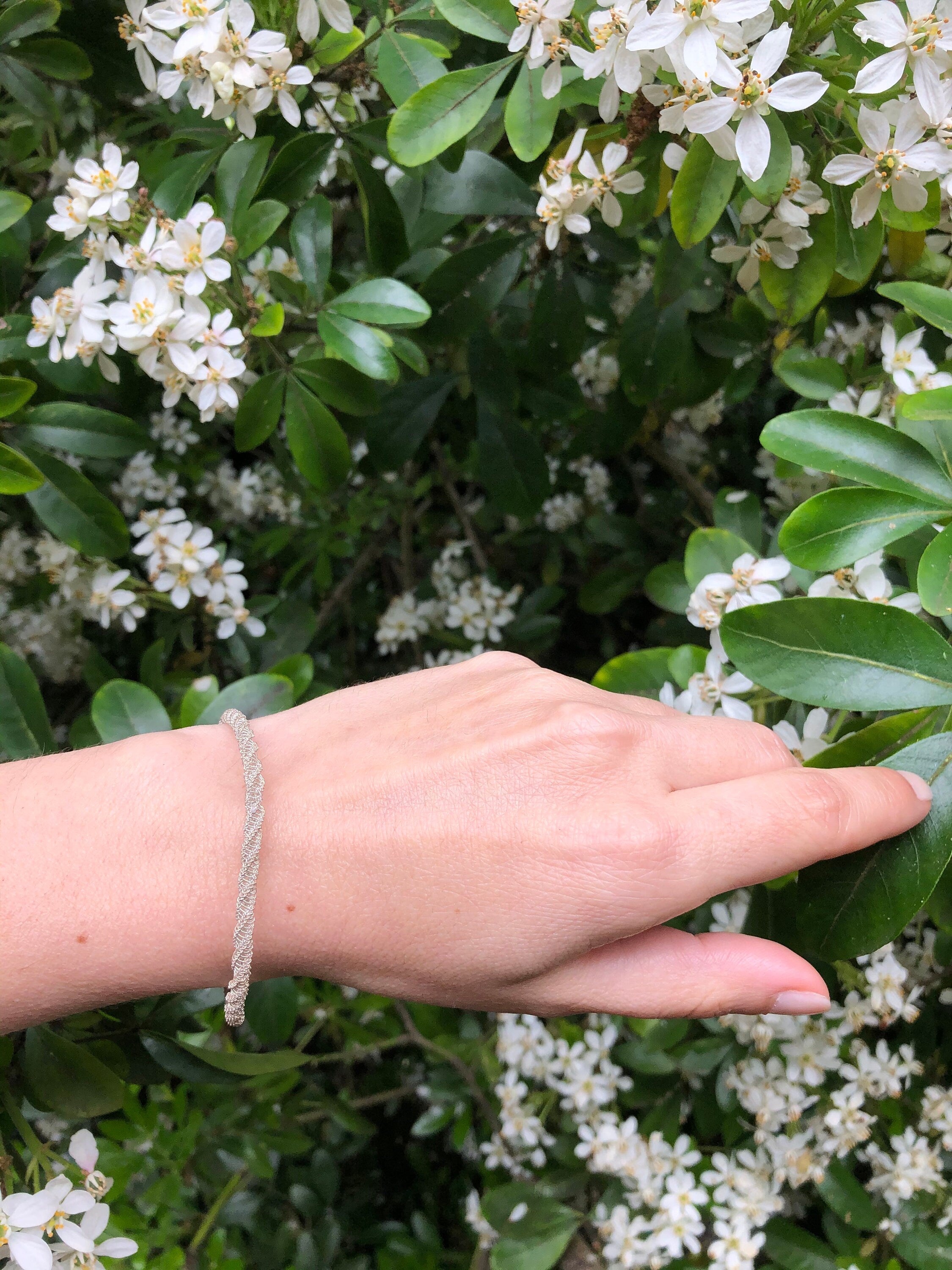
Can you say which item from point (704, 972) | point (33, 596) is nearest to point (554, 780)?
point (704, 972)

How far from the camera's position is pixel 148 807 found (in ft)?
3.24

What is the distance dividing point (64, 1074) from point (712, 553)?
1.12m

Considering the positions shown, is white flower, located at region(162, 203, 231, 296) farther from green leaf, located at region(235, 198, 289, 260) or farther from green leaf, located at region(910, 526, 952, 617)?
green leaf, located at region(910, 526, 952, 617)

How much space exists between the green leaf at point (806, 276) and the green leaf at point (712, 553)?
0.98 feet

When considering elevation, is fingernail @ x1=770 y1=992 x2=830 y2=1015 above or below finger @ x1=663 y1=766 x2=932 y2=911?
below

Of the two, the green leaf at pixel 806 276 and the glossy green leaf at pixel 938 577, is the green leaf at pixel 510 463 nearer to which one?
the green leaf at pixel 806 276

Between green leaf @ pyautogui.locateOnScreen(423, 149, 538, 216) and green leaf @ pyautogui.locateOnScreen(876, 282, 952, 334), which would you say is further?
green leaf @ pyautogui.locateOnScreen(423, 149, 538, 216)

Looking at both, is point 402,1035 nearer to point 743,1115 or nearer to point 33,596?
point 743,1115

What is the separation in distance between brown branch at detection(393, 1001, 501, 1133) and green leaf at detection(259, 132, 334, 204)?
167 cm

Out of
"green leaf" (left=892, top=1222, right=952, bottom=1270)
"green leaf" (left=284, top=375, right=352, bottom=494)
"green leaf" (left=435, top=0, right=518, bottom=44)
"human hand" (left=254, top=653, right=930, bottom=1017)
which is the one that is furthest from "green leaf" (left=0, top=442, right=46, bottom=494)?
"green leaf" (left=892, top=1222, right=952, bottom=1270)

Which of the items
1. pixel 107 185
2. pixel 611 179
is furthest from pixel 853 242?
pixel 107 185

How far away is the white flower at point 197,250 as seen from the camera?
3.91 ft

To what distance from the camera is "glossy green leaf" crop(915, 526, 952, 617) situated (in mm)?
857

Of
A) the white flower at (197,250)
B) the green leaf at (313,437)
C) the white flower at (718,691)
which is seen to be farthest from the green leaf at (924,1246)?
the white flower at (197,250)
